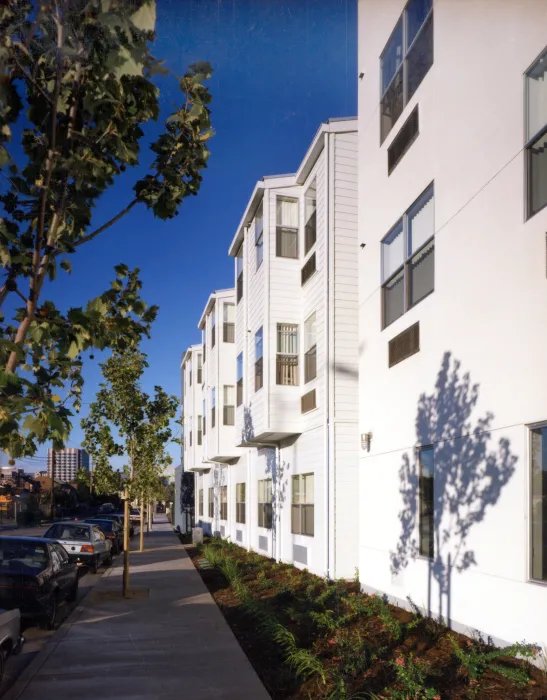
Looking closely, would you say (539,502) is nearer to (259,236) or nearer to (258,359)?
(258,359)

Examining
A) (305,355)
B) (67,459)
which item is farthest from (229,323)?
(67,459)

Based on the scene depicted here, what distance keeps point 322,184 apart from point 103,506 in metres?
66.8

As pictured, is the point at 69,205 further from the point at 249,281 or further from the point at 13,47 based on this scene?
the point at 249,281

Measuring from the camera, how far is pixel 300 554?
1744 centimetres

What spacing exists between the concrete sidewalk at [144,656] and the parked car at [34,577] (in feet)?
1.51

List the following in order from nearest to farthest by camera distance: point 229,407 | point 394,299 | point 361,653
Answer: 1. point 361,653
2. point 394,299
3. point 229,407

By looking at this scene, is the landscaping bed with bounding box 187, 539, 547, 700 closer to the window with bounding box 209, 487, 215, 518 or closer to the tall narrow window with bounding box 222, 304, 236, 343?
the tall narrow window with bounding box 222, 304, 236, 343

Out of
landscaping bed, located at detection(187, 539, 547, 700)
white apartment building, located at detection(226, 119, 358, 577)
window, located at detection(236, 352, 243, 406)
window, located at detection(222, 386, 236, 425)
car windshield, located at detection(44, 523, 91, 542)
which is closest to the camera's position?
landscaping bed, located at detection(187, 539, 547, 700)

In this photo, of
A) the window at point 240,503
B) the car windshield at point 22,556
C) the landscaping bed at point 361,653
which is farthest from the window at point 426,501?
the window at point 240,503

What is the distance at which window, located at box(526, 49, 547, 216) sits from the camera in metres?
7.99

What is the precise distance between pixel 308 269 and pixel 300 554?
6597mm

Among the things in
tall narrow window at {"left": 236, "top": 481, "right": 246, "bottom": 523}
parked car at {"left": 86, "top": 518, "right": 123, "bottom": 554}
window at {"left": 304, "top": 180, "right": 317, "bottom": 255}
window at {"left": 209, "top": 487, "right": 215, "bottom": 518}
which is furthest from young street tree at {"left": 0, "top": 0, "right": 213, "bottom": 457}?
window at {"left": 209, "top": 487, "right": 215, "bottom": 518}

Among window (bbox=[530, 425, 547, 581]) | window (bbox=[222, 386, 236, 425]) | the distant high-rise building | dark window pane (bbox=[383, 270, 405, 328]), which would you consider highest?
dark window pane (bbox=[383, 270, 405, 328])

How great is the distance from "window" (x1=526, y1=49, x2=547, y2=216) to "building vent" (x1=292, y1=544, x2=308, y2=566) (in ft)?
35.9
